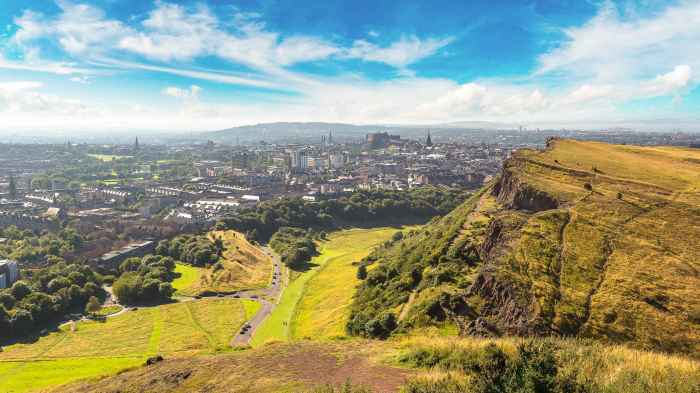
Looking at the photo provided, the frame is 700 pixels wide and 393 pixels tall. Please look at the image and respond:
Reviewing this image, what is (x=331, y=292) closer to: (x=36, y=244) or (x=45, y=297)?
(x=45, y=297)

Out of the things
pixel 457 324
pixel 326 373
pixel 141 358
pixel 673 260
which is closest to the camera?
pixel 326 373

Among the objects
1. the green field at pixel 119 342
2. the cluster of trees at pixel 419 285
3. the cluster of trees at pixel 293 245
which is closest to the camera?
the cluster of trees at pixel 419 285

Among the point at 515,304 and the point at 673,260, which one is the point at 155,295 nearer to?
the point at 515,304

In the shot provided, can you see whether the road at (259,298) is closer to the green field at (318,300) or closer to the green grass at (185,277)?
the green field at (318,300)

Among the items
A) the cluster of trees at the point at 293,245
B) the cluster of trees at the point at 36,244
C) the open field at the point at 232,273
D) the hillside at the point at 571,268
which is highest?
the hillside at the point at 571,268

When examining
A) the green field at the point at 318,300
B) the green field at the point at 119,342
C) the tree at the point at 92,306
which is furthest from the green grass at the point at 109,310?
the green field at the point at 318,300

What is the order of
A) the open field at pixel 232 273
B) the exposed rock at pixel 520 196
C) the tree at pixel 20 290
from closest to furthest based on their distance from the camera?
the exposed rock at pixel 520 196
the tree at pixel 20 290
the open field at pixel 232 273

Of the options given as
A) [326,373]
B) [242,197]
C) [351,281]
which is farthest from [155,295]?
[242,197]

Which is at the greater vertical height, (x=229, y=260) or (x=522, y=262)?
(x=522, y=262)
